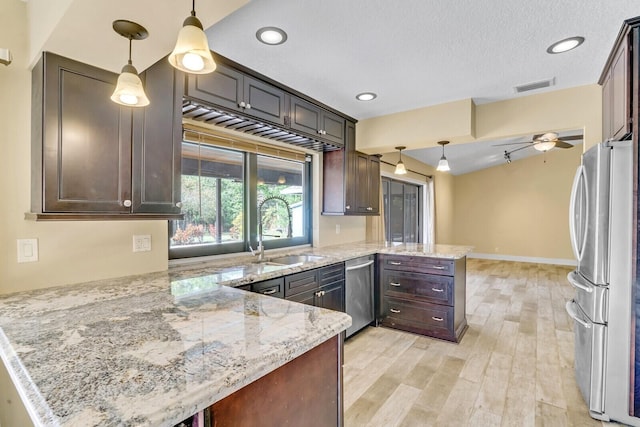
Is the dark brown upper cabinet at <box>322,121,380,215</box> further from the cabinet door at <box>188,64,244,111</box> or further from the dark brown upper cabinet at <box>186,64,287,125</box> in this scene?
the cabinet door at <box>188,64,244,111</box>

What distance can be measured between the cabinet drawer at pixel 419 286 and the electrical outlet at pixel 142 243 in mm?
2461

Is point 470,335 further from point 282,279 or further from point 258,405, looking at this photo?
point 258,405

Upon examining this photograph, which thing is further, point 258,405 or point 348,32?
point 348,32

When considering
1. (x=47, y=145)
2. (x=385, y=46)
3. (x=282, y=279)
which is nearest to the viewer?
(x=47, y=145)

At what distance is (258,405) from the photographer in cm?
93

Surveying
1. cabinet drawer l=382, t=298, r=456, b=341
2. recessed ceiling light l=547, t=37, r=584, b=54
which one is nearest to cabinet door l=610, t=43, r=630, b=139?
recessed ceiling light l=547, t=37, r=584, b=54

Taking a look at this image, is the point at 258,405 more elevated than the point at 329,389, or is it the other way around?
the point at 258,405

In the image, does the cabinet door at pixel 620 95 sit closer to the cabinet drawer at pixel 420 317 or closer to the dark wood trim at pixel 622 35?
the dark wood trim at pixel 622 35

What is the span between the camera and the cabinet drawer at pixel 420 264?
3189 millimetres

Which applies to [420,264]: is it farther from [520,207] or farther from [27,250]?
[520,207]

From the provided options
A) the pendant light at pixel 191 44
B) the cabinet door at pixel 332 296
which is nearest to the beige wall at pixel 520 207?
the cabinet door at pixel 332 296

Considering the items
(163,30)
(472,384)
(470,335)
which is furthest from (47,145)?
(470,335)

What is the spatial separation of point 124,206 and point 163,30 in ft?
2.95

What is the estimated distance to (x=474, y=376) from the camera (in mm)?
2545
